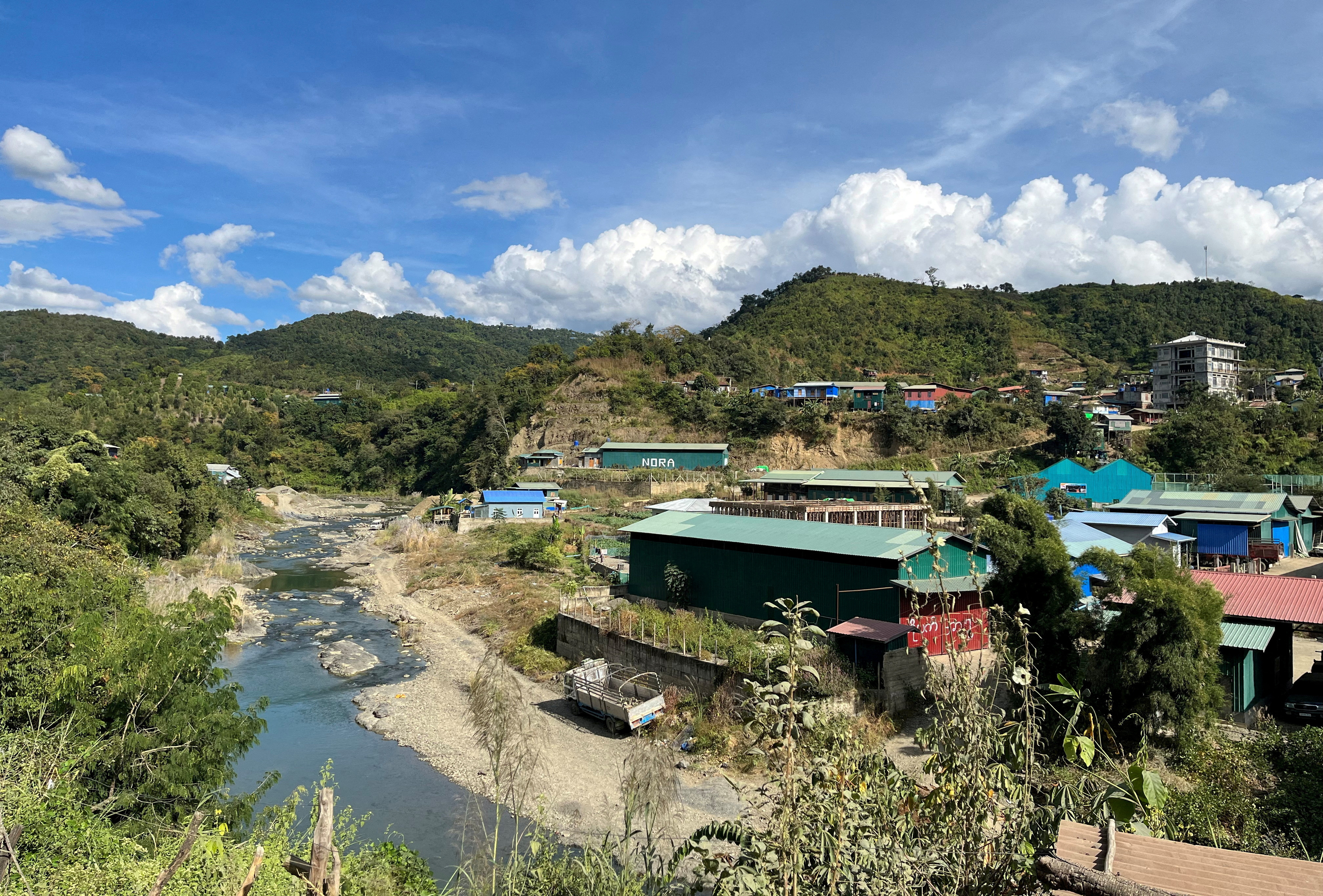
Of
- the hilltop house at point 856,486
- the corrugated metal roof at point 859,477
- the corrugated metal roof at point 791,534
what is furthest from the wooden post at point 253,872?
the corrugated metal roof at point 859,477

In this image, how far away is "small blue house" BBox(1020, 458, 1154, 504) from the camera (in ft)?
117

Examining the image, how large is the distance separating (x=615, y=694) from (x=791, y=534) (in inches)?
A: 231

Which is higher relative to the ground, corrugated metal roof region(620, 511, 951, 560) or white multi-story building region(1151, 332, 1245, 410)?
white multi-story building region(1151, 332, 1245, 410)

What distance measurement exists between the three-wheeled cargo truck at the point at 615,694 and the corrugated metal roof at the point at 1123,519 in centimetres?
1645

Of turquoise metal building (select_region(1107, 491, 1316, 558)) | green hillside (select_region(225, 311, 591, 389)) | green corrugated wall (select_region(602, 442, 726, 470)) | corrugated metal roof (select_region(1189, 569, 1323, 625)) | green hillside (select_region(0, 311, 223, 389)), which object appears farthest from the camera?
green hillside (select_region(225, 311, 591, 389))

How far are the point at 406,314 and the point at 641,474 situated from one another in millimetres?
131443

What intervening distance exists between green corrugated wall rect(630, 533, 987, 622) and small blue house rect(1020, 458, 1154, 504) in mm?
22269

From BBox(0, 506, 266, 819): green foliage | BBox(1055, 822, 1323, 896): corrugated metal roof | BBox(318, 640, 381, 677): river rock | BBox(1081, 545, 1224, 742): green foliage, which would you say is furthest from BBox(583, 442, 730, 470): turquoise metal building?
BBox(1055, 822, 1323, 896): corrugated metal roof

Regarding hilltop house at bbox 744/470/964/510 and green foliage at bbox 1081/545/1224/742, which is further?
hilltop house at bbox 744/470/964/510

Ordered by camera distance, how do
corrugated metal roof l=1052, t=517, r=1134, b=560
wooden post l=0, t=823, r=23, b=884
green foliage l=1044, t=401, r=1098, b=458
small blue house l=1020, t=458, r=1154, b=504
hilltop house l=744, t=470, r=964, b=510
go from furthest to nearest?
1. green foliage l=1044, t=401, r=1098, b=458
2. small blue house l=1020, t=458, r=1154, b=504
3. hilltop house l=744, t=470, r=964, b=510
4. corrugated metal roof l=1052, t=517, r=1134, b=560
5. wooden post l=0, t=823, r=23, b=884

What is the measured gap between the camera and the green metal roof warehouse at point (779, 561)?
51.5 feet

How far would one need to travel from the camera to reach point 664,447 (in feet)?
168

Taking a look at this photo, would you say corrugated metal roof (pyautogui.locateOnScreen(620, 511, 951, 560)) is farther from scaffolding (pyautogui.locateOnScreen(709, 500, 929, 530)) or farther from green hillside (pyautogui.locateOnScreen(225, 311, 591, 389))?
green hillside (pyautogui.locateOnScreen(225, 311, 591, 389))

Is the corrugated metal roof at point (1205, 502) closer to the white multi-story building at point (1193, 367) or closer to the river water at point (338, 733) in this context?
the white multi-story building at point (1193, 367)
